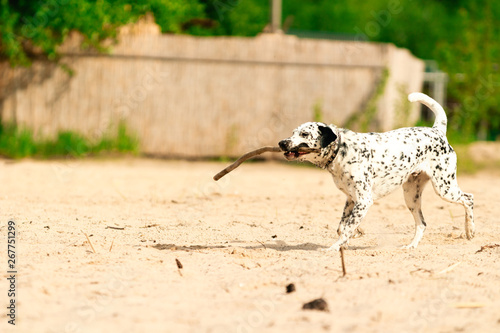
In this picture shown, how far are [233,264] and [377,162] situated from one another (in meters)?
1.74

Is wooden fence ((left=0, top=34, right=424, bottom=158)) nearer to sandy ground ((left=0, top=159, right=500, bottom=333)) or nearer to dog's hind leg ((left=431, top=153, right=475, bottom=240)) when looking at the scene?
sandy ground ((left=0, top=159, right=500, bottom=333))

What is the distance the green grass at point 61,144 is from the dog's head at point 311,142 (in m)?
8.49

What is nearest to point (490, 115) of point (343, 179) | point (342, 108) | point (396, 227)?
point (342, 108)

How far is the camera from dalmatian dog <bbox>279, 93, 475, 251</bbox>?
6461 mm

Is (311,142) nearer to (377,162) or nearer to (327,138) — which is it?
(327,138)

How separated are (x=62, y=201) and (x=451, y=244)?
16.0 ft

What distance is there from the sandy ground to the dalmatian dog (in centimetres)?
37

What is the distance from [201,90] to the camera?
14.7m

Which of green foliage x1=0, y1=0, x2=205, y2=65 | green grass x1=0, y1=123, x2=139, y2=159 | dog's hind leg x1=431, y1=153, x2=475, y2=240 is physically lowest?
green grass x1=0, y1=123, x2=139, y2=159

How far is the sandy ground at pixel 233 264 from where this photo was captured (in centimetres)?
455

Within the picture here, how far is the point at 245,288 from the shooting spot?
5.22m

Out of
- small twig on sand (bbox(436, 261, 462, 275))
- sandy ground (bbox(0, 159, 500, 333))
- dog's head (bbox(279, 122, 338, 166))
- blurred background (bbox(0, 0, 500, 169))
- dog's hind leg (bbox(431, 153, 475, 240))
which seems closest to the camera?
sandy ground (bbox(0, 159, 500, 333))

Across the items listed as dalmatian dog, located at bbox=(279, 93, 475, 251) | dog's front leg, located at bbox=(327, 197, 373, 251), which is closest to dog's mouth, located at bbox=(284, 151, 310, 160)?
dalmatian dog, located at bbox=(279, 93, 475, 251)

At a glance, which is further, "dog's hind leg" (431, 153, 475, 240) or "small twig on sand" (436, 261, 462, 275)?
"dog's hind leg" (431, 153, 475, 240)
